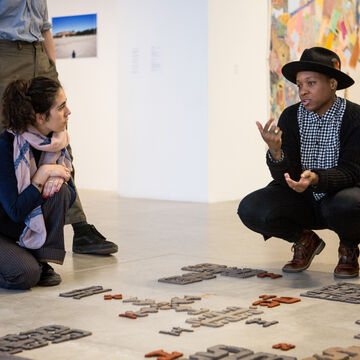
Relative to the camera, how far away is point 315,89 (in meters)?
3.90

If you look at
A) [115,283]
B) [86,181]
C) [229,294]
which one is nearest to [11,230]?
[115,283]

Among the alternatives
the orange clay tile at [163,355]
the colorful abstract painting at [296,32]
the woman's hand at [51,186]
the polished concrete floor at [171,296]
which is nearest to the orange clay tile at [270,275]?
the polished concrete floor at [171,296]

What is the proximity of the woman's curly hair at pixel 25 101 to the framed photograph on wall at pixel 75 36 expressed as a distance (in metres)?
5.77

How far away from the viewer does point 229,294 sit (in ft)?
11.3

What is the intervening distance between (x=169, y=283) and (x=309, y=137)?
1.00 meters

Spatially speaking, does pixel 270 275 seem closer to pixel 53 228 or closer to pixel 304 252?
pixel 304 252

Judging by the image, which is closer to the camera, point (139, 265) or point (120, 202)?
point (139, 265)

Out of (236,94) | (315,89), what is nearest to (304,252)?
(315,89)

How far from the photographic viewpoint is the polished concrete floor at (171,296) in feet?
8.66

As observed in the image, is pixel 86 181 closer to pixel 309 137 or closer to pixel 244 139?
pixel 244 139

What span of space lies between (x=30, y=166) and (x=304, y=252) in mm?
1416

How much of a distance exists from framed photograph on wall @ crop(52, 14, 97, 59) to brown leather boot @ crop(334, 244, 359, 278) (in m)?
5.89

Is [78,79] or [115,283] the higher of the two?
[78,79]

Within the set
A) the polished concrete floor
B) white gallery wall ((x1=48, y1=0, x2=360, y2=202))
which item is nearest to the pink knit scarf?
the polished concrete floor
